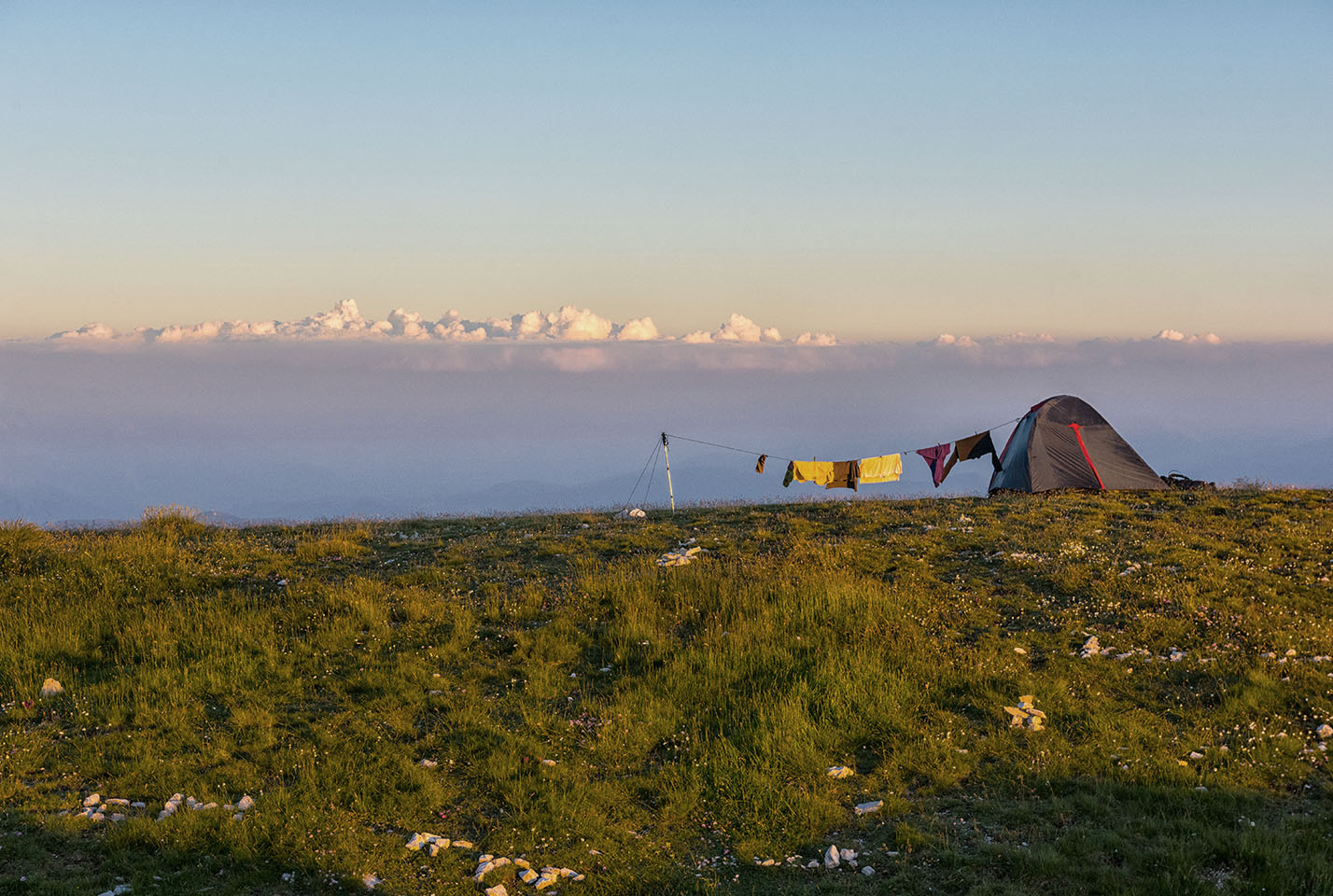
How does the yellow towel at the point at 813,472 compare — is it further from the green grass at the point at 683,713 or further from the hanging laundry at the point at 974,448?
the green grass at the point at 683,713

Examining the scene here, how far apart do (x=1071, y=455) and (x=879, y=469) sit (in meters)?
6.23

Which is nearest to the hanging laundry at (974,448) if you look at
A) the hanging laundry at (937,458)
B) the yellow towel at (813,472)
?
the hanging laundry at (937,458)

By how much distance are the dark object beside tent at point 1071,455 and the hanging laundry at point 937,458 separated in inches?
126

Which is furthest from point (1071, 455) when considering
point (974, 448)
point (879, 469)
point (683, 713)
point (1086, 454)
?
point (683, 713)

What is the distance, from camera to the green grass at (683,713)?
28.9ft

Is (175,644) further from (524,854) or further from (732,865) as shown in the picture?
(732,865)

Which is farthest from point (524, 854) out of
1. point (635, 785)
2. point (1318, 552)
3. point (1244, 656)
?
point (1318, 552)

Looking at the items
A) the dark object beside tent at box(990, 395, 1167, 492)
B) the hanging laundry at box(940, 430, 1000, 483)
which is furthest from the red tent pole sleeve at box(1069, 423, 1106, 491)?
the hanging laundry at box(940, 430, 1000, 483)

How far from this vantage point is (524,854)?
905 cm

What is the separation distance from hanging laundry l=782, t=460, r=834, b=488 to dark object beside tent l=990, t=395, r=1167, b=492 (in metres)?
5.49

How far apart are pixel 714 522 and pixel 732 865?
529 inches

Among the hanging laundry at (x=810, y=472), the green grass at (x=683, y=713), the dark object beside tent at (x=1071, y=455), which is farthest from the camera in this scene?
the hanging laundry at (x=810, y=472)

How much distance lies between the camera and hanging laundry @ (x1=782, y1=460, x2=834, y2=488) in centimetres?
2962

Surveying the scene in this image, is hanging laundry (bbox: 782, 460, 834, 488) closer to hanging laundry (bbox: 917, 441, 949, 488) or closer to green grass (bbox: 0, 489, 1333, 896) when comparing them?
hanging laundry (bbox: 917, 441, 949, 488)
